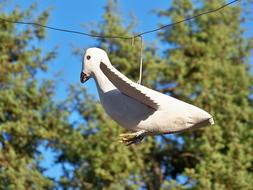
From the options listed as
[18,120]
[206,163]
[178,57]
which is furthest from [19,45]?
[206,163]

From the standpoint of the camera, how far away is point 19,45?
23.2 feet

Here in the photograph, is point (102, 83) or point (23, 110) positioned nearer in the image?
point (102, 83)

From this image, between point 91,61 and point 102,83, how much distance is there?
0.07 meters

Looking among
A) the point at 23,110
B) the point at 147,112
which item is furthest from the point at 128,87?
the point at 23,110

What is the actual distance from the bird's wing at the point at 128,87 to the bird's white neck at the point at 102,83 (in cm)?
3

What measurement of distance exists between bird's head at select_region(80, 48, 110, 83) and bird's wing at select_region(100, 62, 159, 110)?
4cm

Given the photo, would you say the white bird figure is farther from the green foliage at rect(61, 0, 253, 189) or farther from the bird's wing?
the green foliage at rect(61, 0, 253, 189)

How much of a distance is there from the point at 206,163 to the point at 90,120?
3.64 ft

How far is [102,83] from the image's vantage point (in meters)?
2.10

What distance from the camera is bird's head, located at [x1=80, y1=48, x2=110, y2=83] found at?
2100 mm

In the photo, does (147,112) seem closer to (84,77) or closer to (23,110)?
(84,77)

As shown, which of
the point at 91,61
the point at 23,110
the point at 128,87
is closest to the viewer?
the point at 128,87

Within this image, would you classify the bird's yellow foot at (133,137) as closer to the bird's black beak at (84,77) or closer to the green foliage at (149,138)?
the bird's black beak at (84,77)

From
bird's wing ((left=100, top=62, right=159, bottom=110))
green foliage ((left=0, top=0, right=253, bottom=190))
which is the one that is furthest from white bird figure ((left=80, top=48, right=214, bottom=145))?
green foliage ((left=0, top=0, right=253, bottom=190))
